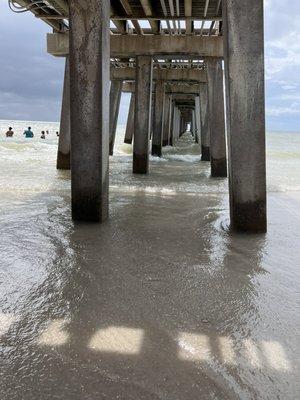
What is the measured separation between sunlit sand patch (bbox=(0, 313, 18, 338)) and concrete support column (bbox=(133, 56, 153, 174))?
9.33 metres

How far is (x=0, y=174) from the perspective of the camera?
11109 mm

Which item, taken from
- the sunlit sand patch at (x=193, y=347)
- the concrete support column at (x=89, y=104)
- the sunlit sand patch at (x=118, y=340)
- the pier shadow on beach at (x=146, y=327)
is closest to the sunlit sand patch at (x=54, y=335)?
the pier shadow on beach at (x=146, y=327)

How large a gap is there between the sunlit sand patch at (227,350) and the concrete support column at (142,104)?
957 cm

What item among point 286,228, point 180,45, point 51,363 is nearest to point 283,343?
point 51,363

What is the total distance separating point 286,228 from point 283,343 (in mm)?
3280

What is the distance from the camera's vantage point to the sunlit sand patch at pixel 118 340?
241 centimetres

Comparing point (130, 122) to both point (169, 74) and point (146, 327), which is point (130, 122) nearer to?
point (169, 74)

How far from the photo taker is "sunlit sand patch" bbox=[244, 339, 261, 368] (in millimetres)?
2303

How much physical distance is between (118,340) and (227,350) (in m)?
0.63

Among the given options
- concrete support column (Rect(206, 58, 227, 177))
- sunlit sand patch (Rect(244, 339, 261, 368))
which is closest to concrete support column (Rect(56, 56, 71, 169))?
concrete support column (Rect(206, 58, 227, 177))

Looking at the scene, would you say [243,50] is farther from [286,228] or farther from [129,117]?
[129,117]

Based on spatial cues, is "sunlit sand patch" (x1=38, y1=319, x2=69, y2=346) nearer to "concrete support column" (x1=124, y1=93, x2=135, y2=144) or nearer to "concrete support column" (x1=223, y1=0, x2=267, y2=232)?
"concrete support column" (x1=223, y1=0, x2=267, y2=232)

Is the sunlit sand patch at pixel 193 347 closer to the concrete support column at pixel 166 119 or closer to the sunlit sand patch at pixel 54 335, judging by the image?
the sunlit sand patch at pixel 54 335

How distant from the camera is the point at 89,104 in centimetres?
518
